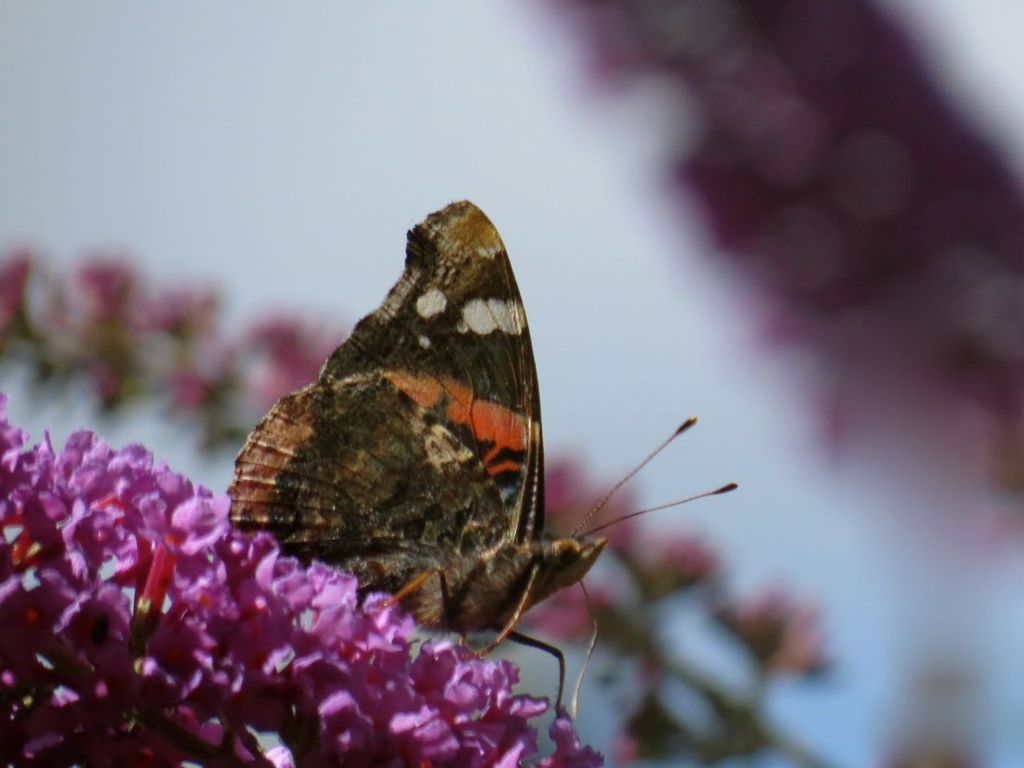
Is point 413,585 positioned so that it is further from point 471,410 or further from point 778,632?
point 778,632

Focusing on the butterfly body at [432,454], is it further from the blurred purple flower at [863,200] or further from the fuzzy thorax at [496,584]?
the blurred purple flower at [863,200]

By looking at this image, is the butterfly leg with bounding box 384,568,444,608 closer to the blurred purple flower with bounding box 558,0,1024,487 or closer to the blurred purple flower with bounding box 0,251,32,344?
the blurred purple flower with bounding box 0,251,32,344

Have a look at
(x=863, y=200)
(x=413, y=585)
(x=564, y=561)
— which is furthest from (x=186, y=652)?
(x=863, y=200)

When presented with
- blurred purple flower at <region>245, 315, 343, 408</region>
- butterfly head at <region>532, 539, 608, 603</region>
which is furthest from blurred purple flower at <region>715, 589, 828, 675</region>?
butterfly head at <region>532, 539, 608, 603</region>

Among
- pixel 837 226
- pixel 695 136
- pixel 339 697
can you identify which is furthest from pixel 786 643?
pixel 339 697

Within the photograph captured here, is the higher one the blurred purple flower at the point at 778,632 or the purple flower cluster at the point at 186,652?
the purple flower cluster at the point at 186,652

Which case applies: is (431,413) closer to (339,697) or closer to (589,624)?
(339,697)

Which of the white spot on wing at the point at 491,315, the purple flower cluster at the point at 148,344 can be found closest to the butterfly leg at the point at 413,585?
the white spot on wing at the point at 491,315

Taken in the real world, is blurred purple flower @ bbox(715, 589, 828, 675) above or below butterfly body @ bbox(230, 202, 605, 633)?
below
